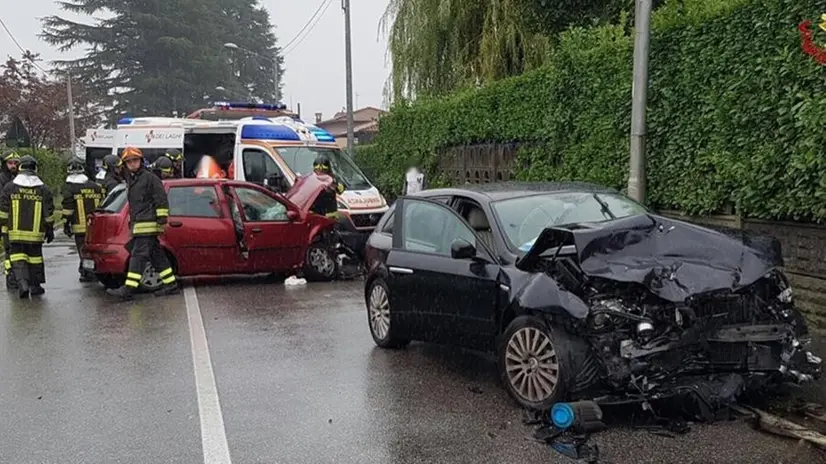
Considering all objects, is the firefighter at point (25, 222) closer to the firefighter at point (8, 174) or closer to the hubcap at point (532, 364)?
the firefighter at point (8, 174)

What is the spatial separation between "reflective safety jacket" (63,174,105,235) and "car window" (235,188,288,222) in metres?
2.83

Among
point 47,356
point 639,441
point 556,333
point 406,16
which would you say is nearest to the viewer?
point 639,441

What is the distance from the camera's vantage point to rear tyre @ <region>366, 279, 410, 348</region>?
7.21m

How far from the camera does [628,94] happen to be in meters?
9.61

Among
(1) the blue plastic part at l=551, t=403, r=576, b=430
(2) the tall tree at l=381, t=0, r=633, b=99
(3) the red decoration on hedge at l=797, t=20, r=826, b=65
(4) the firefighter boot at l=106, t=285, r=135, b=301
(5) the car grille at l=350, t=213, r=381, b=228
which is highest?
(2) the tall tree at l=381, t=0, r=633, b=99

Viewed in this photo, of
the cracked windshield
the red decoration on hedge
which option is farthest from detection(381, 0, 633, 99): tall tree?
the red decoration on hedge

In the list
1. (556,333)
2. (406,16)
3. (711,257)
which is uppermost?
(406,16)

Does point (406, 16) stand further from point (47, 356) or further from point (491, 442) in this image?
point (491, 442)

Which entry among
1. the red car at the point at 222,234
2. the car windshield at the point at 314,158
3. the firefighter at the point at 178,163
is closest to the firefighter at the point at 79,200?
the red car at the point at 222,234

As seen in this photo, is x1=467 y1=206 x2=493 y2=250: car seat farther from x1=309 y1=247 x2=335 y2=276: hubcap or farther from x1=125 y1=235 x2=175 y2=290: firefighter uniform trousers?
x1=309 y1=247 x2=335 y2=276: hubcap

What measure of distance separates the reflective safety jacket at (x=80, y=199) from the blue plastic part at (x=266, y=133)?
3.17 metres

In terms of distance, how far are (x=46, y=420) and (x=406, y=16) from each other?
16.0m

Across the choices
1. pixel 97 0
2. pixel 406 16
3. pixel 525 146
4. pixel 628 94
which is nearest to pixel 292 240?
pixel 525 146

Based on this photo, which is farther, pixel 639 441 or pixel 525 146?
pixel 525 146
